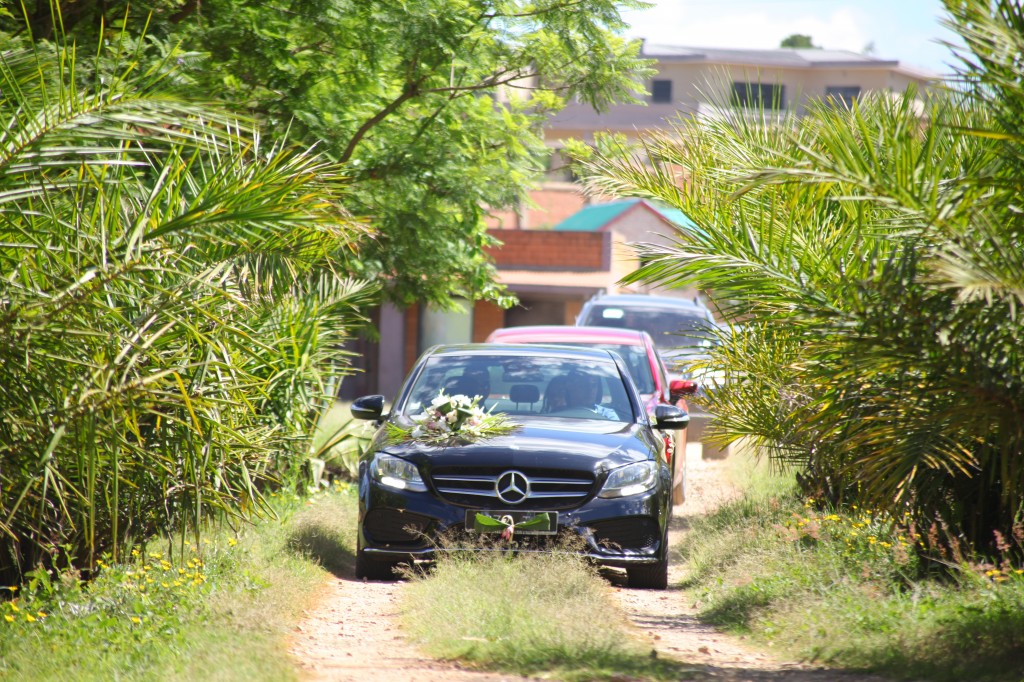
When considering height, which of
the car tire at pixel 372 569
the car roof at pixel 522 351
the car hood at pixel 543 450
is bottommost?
the car tire at pixel 372 569

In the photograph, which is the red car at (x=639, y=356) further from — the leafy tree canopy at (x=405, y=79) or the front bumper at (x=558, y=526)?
the front bumper at (x=558, y=526)

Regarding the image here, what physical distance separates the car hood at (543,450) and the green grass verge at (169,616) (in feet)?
3.40

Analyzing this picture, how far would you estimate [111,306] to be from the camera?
5430 mm

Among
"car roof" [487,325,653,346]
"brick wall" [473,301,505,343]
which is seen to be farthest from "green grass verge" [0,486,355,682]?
"brick wall" [473,301,505,343]

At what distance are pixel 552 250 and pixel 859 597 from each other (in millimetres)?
22529

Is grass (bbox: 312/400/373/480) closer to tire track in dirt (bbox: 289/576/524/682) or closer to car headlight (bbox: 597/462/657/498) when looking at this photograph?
tire track in dirt (bbox: 289/576/524/682)

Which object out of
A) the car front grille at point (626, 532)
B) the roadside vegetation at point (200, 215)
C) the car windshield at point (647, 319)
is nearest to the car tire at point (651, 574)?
the car front grille at point (626, 532)

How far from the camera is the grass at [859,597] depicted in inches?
214

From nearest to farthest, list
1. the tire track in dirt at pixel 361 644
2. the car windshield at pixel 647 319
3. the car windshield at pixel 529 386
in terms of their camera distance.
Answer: the tire track in dirt at pixel 361 644 → the car windshield at pixel 529 386 → the car windshield at pixel 647 319

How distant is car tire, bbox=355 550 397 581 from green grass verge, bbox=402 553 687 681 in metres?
0.50

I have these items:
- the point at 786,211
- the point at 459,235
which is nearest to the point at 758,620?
the point at 786,211

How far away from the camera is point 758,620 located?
6699 mm

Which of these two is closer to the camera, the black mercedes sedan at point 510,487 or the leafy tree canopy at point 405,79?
the black mercedes sedan at point 510,487

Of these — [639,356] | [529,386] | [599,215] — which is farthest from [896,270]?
[599,215]
